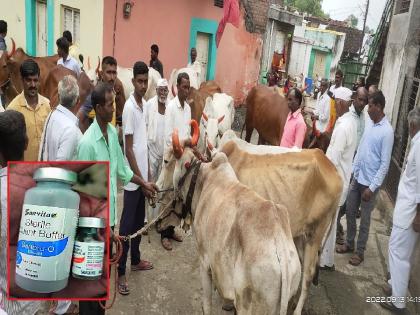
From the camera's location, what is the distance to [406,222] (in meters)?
3.90

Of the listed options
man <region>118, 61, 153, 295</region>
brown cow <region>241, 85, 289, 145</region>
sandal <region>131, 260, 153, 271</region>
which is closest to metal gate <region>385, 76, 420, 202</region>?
brown cow <region>241, 85, 289, 145</region>

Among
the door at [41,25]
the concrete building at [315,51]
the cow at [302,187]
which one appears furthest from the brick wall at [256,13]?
the concrete building at [315,51]

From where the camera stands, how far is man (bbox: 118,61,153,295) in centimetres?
382

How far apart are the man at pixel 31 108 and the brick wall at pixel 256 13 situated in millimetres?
10376

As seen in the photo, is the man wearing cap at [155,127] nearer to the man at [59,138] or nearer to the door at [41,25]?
the man at [59,138]

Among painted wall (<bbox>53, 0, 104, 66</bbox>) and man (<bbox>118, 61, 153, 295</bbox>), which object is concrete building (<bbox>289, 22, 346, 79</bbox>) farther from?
man (<bbox>118, 61, 153, 295</bbox>)

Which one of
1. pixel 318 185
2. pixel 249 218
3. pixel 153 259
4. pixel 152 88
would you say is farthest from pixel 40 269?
pixel 152 88

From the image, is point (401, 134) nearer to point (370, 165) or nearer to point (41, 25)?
point (370, 165)

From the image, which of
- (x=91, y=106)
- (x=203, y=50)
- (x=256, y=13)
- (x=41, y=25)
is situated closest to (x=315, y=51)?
(x=256, y=13)

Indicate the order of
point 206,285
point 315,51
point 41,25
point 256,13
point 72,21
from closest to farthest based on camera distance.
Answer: point 206,285 < point 72,21 < point 41,25 < point 256,13 < point 315,51

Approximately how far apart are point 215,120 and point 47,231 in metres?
4.78

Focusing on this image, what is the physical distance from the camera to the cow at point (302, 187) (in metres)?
3.79

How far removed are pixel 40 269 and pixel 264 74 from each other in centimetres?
1576

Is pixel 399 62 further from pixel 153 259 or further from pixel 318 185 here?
pixel 153 259
